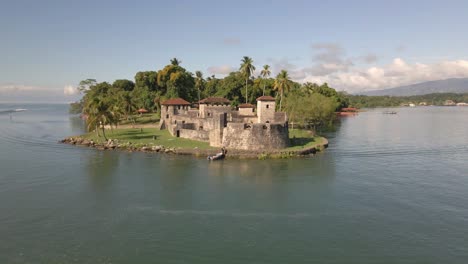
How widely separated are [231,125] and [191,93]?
4432cm

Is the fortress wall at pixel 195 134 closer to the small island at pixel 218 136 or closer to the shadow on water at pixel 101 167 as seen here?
the small island at pixel 218 136

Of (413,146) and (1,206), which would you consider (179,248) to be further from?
(413,146)

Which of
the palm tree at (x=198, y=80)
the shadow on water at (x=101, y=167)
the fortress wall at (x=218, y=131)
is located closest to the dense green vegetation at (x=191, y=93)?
the palm tree at (x=198, y=80)

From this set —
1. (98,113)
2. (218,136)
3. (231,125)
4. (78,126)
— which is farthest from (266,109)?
(78,126)

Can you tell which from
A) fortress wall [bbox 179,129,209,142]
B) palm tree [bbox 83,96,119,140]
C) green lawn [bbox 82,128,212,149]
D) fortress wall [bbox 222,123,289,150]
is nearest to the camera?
fortress wall [bbox 222,123,289,150]

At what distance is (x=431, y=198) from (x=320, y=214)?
30.9ft

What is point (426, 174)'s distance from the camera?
31.9 meters

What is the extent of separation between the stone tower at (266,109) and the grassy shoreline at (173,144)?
430 cm

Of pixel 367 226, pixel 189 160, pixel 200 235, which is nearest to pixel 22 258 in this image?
pixel 200 235

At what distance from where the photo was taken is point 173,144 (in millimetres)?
43719

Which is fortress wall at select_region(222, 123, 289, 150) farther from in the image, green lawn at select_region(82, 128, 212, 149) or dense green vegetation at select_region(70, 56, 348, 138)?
dense green vegetation at select_region(70, 56, 348, 138)

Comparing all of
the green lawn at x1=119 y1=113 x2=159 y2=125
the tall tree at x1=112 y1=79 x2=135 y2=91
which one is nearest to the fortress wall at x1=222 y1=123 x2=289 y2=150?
the green lawn at x1=119 y1=113 x2=159 y2=125

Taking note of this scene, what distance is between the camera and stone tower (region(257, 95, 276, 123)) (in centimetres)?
4734

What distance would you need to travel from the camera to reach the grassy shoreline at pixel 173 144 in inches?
1533
